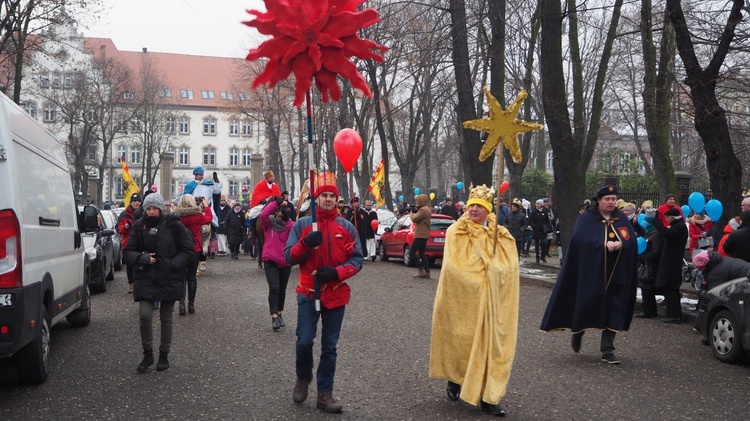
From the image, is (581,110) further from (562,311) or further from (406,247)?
(562,311)

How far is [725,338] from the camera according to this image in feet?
30.2

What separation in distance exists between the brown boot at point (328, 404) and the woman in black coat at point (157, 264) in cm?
224

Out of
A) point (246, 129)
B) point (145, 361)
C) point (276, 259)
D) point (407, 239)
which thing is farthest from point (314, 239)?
point (246, 129)

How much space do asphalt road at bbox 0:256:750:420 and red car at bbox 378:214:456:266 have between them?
9.42 m

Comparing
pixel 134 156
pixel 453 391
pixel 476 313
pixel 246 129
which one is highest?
pixel 246 129

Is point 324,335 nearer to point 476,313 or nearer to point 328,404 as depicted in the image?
point 328,404

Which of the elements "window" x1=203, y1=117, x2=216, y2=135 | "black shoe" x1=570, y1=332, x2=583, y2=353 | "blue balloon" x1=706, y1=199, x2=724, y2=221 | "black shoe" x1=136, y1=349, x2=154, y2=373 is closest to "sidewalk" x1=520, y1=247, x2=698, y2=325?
"blue balloon" x1=706, y1=199, x2=724, y2=221

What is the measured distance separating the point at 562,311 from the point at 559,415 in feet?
8.97

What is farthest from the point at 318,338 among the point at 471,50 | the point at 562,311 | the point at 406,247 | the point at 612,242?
the point at 471,50

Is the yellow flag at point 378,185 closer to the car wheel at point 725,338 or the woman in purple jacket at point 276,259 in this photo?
the woman in purple jacket at point 276,259

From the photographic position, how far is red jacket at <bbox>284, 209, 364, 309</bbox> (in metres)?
6.64

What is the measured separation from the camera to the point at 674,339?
10.8 meters

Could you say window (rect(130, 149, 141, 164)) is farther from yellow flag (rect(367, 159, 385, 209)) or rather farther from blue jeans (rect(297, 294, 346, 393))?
blue jeans (rect(297, 294, 346, 393))

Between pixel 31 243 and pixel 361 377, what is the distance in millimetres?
3093
